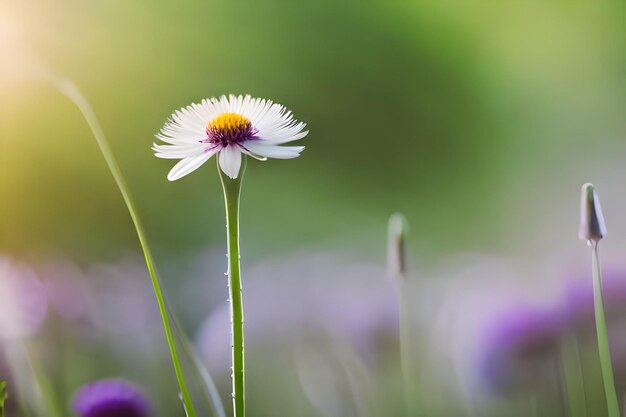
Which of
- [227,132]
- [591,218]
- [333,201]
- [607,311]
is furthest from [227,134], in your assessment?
[333,201]

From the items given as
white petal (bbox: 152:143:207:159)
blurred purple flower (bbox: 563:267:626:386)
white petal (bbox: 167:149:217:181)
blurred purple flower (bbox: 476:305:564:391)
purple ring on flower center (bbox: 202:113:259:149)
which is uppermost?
purple ring on flower center (bbox: 202:113:259:149)

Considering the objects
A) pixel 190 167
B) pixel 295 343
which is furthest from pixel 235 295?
pixel 295 343

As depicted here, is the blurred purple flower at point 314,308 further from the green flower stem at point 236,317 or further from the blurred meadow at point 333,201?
the green flower stem at point 236,317

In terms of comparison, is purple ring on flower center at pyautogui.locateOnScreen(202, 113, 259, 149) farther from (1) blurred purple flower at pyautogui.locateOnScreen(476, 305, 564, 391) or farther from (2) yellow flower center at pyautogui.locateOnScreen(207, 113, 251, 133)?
(1) blurred purple flower at pyautogui.locateOnScreen(476, 305, 564, 391)

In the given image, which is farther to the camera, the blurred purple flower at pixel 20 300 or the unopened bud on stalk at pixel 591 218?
the blurred purple flower at pixel 20 300

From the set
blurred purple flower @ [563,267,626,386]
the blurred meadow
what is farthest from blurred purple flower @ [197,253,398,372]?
blurred purple flower @ [563,267,626,386]

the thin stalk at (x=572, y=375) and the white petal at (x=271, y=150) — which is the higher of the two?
the white petal at (x=271, y=150)

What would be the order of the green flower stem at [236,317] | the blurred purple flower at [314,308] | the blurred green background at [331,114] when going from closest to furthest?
1. the green flower stem at [236,317]
2. the blurred purple flower at [314,308]
3. the blurred green background at [331,114]

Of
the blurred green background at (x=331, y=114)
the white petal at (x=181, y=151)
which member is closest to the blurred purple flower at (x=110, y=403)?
the white petal at (x=181, y=151)
